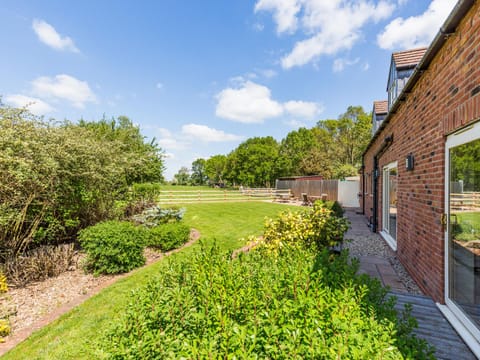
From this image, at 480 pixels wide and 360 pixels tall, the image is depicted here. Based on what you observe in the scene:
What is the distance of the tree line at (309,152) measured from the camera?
115ft

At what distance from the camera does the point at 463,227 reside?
264cm

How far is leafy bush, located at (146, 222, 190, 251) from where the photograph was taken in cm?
600

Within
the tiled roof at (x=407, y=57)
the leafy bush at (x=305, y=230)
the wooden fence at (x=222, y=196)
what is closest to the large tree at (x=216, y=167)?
the wooden fence at (x=222, y=196)

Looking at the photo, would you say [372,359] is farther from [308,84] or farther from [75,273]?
[308,84]

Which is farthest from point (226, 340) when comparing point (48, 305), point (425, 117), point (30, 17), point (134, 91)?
point (134, 91)

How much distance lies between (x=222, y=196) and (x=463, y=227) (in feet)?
59.5

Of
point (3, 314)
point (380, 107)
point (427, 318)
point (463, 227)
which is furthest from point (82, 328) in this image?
point (380, 107)

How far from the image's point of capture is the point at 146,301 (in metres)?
1.78

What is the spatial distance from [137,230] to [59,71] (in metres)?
7.34

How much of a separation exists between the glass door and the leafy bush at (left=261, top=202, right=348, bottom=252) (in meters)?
2.58

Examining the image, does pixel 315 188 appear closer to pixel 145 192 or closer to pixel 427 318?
pixel 145 192

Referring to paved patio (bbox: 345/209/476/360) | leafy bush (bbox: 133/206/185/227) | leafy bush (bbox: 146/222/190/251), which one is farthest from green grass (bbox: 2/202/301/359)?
paved patio (bbox: 345/209/476/360)

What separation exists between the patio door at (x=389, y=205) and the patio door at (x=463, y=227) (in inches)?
128

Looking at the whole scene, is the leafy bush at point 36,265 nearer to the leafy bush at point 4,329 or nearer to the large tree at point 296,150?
the leafy bush at point 4,329
